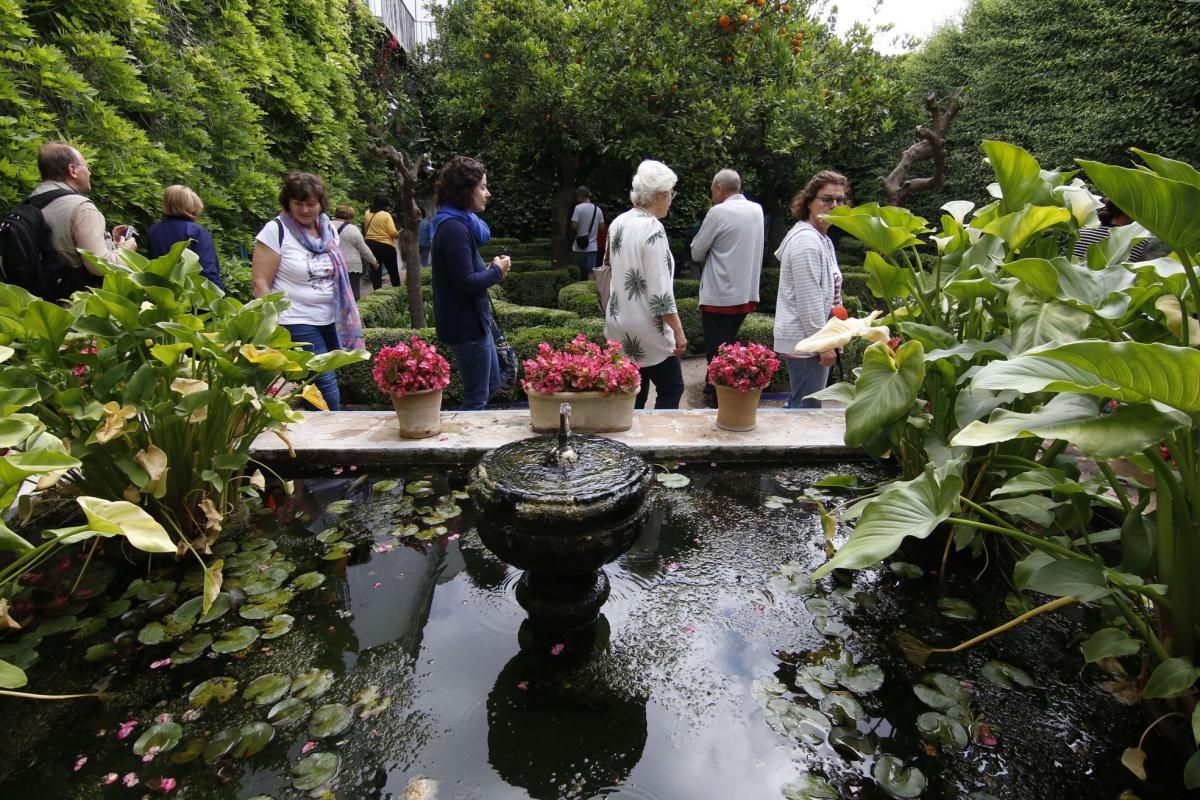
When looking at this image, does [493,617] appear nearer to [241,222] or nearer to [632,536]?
[632,536]

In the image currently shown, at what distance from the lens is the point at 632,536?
5.90ft

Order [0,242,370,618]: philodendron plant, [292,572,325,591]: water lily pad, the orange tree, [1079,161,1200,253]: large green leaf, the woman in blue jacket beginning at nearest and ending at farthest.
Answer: [1079,161,1200,253]: large green leaf → [0,242,370,618]: philodendron plant → [292,572,325,591]: water lily pad → the woman in blue jacket → the orange tree

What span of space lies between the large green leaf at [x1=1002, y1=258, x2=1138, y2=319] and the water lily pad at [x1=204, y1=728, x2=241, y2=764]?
7.14ft

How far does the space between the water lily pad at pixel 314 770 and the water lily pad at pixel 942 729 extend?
1.42 metres

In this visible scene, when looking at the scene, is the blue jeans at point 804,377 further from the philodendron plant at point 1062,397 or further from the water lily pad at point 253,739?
the water lily pad at point 253,739

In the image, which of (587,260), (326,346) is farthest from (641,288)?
(587,260)

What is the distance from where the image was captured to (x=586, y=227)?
385 inches

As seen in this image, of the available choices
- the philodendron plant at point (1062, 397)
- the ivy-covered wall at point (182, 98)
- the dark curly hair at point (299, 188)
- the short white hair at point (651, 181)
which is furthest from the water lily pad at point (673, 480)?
the ivy-covered wall at point (182, 98)

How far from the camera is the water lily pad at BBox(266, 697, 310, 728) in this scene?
1.56 metres

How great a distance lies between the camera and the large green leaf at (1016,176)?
1.98 meters

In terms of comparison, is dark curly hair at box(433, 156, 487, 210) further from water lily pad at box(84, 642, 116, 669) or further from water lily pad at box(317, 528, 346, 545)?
water lily pad at box(84, 642, 116, 669)

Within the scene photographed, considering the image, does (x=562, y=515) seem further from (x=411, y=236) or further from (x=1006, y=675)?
(x=411, y=236)

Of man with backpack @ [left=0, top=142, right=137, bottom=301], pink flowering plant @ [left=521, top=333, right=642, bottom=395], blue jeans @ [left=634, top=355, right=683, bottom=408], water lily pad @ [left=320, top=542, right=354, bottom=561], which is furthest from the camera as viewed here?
blue jeans @ [left=634, top=355, right=683, bottom=408]

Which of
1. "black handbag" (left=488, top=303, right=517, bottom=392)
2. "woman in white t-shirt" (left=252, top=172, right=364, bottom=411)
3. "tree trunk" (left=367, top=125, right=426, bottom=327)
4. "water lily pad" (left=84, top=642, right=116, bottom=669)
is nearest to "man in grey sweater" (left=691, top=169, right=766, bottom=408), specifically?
"black handbag" (left=488, top=303, right=517, bottom=392)
